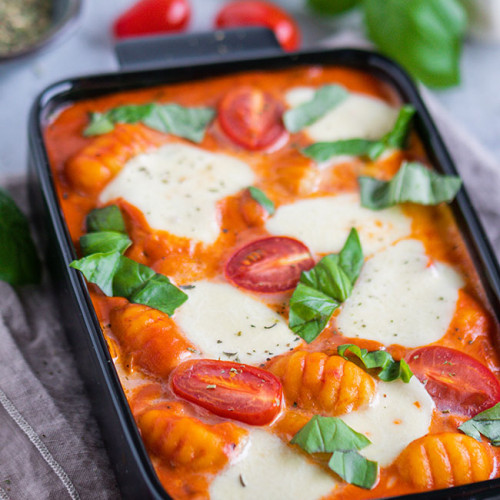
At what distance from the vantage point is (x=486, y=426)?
227 cm

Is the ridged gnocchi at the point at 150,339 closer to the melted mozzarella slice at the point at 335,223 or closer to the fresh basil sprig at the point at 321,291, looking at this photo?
the fresh basil sprig at the point at 321,291

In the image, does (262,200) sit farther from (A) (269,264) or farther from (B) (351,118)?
(B) (351,118)

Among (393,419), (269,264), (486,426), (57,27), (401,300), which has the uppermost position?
(57,27)

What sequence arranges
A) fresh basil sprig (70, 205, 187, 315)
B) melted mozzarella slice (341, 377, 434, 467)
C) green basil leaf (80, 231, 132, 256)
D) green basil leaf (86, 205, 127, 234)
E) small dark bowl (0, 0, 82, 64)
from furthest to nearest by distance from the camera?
small dark bowl (0, 0, 82, 64), green basil leaf (86, 205, 127, 234), green basil leaf (80, 231, 132, 256), fresh basil sprig (70, 205, 187, 315), melted mozzarella slice (341, 377, 434, 467)

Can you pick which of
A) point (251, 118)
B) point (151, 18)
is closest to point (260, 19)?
point (151, 18)

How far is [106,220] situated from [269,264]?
0.59 m

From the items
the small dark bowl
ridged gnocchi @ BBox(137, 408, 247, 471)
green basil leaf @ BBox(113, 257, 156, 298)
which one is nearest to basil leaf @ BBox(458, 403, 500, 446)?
ridged gnocchi @ BBox(137, 408, 247, 471)

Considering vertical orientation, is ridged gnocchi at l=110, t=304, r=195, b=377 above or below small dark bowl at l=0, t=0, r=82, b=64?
below

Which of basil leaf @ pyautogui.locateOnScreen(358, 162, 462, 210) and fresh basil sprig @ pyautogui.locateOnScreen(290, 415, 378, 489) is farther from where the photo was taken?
basil leaf @ pyautogui.locateOnScreen(358, 162, 462, 210)

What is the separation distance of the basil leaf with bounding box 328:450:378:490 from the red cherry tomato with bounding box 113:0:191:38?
2.70 metres

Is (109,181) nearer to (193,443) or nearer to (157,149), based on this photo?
(157,149)

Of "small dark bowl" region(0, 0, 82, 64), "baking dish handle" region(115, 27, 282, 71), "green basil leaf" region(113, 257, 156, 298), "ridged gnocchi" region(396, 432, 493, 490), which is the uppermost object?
"small dark bowl" region(0, 0, 82, 64)

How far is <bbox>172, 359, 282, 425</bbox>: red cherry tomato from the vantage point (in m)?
2.20

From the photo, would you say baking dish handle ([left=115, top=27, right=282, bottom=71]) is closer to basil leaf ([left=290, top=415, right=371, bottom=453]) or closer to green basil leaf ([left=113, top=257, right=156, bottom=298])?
green basil leaf ([left=113, top=257, right=156, bottom=298])
